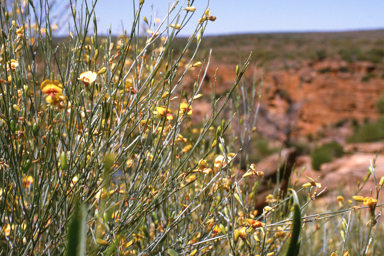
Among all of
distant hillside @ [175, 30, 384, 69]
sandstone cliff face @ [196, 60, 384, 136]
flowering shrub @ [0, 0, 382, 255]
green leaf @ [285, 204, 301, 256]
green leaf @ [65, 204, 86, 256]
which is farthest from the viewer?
distant hillside @ [175, 30, 384, 69]

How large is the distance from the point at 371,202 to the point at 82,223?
0.88m

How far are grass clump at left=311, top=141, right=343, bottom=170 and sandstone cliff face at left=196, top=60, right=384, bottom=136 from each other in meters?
3.75

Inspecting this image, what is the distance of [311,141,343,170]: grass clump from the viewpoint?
8.35m

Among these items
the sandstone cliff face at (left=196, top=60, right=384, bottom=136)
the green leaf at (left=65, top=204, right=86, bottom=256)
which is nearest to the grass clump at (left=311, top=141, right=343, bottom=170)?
the sandstone cliff face at (left=196, top=60, right=384, bottom=136)

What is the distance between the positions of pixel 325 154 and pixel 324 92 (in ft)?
23.2

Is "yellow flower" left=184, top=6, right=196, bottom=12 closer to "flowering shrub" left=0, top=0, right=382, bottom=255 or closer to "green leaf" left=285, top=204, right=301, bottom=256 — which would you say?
"flowering shrub" left=0, top=0, right=382, bottom=255

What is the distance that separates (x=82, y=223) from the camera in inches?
14.9

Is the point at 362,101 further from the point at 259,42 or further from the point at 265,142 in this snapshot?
the point at 259,42

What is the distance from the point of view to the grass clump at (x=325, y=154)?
835cm

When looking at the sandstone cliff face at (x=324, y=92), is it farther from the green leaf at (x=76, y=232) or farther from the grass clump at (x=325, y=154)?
the green leaf at (x=76, y=232)

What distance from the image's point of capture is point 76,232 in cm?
37

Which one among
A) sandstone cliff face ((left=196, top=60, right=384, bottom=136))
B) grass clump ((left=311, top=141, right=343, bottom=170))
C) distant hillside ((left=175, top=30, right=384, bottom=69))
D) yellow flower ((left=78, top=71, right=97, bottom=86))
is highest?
distant hillside ((left=175, top=30, right=384, bottom=69))

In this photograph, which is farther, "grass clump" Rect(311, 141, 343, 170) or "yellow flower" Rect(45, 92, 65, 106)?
"grass clump" Rect(311, 141, 343, 170)

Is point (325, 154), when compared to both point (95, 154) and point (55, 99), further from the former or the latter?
point (55, 99)
